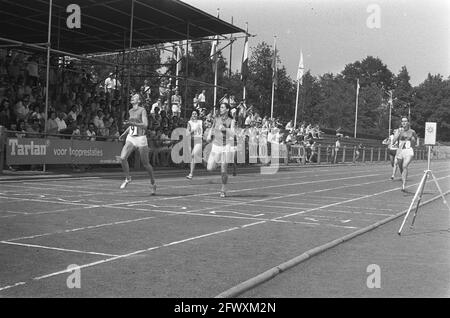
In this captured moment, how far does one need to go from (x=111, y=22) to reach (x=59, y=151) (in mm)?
10740

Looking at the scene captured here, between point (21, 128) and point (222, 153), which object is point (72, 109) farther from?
point (222, 153)

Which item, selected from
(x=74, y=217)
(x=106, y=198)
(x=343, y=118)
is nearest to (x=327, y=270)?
(x=74, y=217)

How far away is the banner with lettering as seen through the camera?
695 inches

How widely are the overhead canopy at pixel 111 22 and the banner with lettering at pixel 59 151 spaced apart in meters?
5.44

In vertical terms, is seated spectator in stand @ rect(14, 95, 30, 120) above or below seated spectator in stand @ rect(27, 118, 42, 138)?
above

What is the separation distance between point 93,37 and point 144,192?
63.2ft

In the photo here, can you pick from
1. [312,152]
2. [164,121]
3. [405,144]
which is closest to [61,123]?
[164,121]

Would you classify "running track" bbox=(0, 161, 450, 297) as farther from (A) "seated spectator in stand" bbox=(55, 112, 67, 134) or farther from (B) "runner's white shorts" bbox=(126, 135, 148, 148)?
(A) "seated spectator in stand" bbox=(55, 112, 67, 134)

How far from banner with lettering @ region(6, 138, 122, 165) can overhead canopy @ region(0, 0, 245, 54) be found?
17.8 feet

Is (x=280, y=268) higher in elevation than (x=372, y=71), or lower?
lower

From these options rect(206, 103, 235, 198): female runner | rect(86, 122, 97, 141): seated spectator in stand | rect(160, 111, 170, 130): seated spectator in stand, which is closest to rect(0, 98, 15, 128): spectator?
rect(86, 122, 97, 141): seated spectator in stand

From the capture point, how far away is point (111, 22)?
2808 centimetres

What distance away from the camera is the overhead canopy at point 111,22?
24688 mm

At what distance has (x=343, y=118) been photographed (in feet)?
284
